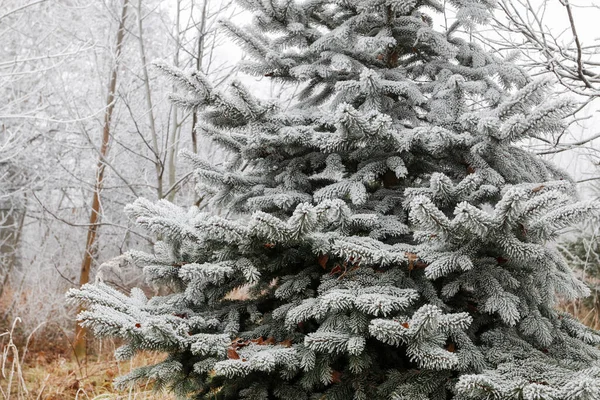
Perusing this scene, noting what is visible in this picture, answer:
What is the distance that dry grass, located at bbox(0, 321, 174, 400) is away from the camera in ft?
11.4

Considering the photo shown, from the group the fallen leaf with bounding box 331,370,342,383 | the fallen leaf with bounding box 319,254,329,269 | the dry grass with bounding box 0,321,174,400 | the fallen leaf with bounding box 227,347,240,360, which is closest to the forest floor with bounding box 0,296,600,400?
the dry grass with bounding box 0,321,174,400

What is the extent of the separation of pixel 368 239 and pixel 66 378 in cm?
370

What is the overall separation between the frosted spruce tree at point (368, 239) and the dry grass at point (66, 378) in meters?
1.48

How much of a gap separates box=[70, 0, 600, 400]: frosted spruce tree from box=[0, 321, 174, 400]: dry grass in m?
1.48

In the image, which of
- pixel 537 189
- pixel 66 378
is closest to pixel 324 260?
pixel 537 189

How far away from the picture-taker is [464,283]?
198 centimetres

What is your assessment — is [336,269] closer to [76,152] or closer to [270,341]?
[270,341]

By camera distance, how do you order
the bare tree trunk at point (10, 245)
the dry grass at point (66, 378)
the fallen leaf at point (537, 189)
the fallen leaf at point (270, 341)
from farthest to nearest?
1. the bare tree trunk at point (10, 245)
2. the dry grass at point (66, 378)
3. the fallen leaf at point (270, 341)
4. the fallen leaf at point (537, 189)

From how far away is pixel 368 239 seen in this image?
2053mm

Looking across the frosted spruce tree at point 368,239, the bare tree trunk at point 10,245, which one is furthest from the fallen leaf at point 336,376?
the bare tree trunk at point 10,245

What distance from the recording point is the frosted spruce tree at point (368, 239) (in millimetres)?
1785

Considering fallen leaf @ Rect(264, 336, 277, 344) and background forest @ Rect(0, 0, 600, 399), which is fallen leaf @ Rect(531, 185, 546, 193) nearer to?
fallen leaf @ Rect(264, 336, 277, 344)

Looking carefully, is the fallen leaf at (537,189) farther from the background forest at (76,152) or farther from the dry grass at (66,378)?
the background forest at (76,152)

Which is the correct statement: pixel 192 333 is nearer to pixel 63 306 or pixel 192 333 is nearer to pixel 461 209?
pixel 461 209
